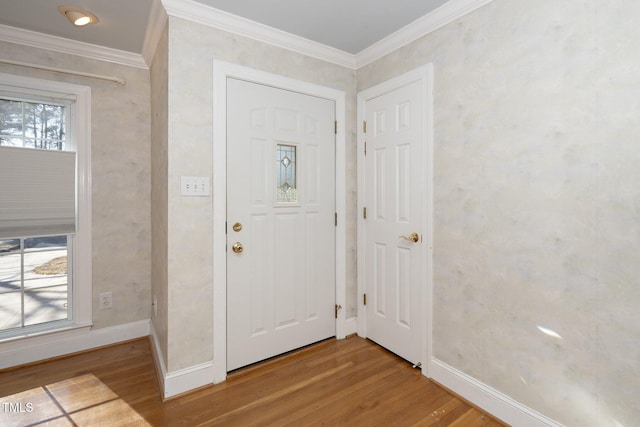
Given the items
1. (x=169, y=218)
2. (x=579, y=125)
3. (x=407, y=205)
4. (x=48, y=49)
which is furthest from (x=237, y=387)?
(x=48, y=49)

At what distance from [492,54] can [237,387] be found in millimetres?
2541

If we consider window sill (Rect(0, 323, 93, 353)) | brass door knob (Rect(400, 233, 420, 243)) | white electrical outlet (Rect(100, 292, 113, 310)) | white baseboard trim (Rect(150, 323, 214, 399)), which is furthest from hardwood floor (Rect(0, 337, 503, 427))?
brass door knob (Rect(400, 233, 420, 243))

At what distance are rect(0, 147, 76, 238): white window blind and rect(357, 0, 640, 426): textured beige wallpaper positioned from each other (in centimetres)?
281

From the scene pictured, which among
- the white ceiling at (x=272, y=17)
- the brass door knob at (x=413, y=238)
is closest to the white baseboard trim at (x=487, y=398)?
the brass door knob at (x=413, y=238)

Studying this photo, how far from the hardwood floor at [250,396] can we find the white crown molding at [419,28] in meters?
2.35

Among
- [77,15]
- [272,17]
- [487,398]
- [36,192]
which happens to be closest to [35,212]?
[36,192]

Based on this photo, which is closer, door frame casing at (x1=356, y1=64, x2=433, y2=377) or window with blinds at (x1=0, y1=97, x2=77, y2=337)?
door frame casing at (x1=356, y1=64, x2=433, y2=377)

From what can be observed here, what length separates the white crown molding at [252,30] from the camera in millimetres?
1883

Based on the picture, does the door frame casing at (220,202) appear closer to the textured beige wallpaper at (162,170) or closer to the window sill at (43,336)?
the textured beige wallpaper at (162,170)

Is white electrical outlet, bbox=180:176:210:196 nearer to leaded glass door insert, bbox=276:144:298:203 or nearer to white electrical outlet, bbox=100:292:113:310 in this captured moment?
leaded glass door insert, bbox=276:144:298:203

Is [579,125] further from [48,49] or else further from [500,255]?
[48,49]

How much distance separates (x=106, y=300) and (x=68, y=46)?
2068mm

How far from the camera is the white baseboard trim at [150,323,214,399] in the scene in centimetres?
188

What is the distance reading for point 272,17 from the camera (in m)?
2.06
